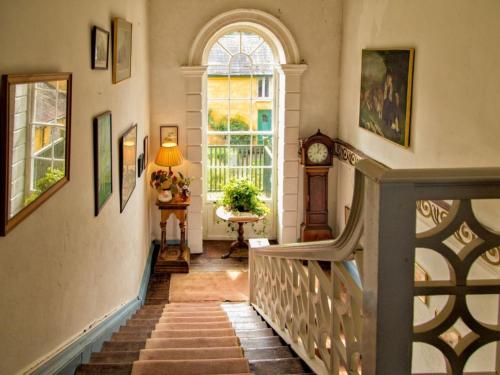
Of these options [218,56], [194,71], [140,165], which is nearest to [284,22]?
[218,56]

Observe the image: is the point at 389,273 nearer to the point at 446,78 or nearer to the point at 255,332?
the point at 255,332

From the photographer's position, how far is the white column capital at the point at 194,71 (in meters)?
8.44

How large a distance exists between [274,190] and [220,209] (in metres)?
0.97

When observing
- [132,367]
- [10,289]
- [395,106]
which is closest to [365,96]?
[395,106]

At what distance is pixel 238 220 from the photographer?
8.57 m

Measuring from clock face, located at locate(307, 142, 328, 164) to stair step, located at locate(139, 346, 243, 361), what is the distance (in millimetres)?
4811

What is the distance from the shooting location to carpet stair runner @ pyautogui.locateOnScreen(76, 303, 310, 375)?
3424 millimetres

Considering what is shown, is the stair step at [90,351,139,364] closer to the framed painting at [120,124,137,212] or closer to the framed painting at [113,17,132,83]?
the framed painting at [120,124,137,212]

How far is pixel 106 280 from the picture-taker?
488 cm

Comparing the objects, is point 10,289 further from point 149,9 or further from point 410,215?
point 149,9

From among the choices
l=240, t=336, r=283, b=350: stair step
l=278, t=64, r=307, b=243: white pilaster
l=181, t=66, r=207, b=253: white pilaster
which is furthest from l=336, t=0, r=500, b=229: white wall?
l=181, t=66, r=207, b=253: white pilaster

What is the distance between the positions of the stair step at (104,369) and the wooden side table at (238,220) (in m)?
5.17

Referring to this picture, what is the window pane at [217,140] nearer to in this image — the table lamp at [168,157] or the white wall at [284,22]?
the white wall at [284,22]

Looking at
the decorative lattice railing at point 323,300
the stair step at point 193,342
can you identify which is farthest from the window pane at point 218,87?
the stair step at point 193,342
